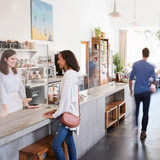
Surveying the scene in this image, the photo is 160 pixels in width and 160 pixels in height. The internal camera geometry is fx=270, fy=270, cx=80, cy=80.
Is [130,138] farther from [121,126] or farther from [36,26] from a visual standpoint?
[36,26]

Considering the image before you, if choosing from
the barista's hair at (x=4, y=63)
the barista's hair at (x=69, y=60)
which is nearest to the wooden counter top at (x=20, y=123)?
the barista's hair at (x=4, y=63)

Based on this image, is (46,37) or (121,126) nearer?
(121,126)

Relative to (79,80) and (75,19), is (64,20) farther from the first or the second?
(79,80)

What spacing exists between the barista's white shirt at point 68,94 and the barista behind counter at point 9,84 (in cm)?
52

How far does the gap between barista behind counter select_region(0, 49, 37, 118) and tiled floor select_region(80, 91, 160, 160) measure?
1534 mm

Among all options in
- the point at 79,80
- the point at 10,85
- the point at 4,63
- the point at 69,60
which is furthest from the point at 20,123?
the point at 79,80

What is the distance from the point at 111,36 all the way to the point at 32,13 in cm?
677

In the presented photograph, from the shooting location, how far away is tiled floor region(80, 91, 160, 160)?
4142 millimetres

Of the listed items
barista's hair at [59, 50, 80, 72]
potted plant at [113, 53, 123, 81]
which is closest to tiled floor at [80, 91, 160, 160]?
barista's hair at [59, 50, 80, 72]

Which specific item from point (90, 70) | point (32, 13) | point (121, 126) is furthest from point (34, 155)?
point (32, 13)

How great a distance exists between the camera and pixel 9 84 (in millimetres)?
3059

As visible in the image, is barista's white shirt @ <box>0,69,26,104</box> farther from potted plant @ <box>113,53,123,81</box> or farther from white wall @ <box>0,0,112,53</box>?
potted plant @ <box>113,53,123,81</box>

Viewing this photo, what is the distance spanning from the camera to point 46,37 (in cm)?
752

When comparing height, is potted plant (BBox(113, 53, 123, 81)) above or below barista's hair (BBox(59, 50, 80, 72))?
below
